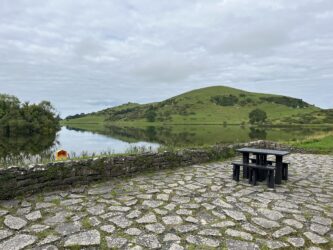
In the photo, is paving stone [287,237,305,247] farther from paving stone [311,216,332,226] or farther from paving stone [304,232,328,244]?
paving stone [311,216,332,226]

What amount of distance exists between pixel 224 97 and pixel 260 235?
17035 centimetres

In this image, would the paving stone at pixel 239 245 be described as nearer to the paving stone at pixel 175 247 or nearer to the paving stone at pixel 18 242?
the paving stone at pixel 175 247

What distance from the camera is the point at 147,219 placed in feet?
15.7

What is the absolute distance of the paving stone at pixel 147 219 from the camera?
470 centimetres

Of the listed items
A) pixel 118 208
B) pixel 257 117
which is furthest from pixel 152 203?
pixel 257 117

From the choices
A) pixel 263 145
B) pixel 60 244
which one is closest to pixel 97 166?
pixel 60 244

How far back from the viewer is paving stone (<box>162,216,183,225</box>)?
4671mm

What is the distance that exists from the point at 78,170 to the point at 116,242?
3.50 meters

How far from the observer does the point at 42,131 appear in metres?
57.1

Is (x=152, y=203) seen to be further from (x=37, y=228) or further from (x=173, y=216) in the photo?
(x=37, y=228)

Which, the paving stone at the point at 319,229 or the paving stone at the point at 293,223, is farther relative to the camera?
the paving stone at the point at 293,223

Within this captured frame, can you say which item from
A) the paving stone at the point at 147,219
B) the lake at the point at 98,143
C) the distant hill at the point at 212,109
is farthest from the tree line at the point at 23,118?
the distant hill at the point at 212,109

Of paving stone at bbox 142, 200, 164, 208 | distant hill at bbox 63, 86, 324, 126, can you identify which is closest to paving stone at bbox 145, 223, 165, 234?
paving stone at bbox 142, 200, 164, 208

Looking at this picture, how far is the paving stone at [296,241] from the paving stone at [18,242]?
369 cm
